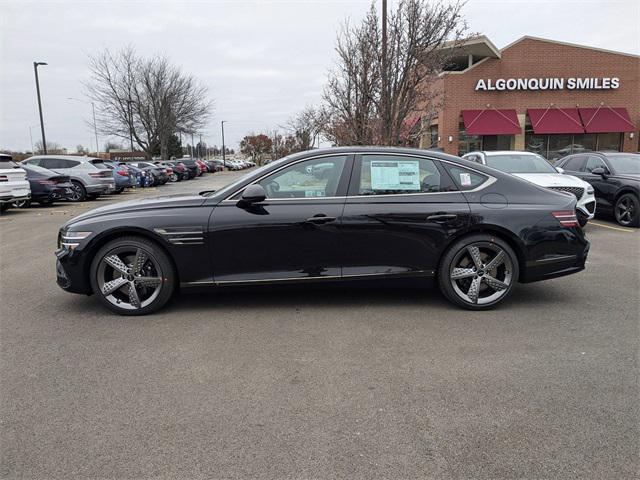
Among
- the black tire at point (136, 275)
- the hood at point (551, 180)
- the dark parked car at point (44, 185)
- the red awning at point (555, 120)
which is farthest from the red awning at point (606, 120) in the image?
the black tire at point (136, 275)

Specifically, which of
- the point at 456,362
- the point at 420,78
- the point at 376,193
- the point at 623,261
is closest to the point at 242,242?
the point at 376,193

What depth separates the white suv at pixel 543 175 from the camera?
888cm

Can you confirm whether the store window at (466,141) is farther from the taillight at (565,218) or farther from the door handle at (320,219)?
the door handle at (320,219)

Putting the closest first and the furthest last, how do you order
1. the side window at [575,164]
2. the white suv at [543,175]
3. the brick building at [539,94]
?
the white suv at [543,175] < the side window at [575,164] < the brick building at [539,94]

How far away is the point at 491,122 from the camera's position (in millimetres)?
27109

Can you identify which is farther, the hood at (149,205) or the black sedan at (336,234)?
the hood at (149,205)

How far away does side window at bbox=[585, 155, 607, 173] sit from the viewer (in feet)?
36.3

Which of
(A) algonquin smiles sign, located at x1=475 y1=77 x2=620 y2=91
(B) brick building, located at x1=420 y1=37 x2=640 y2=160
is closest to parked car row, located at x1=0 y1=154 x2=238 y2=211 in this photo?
(B) brick building, located at x1=420 y1=37 x2=640 y2=160

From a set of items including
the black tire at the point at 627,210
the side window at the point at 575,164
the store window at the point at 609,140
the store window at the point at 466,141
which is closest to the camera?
the black tire at the point at 627,210

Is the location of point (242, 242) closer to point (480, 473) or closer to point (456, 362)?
point (456, 362)

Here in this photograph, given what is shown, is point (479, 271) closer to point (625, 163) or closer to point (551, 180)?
point (551, 180)

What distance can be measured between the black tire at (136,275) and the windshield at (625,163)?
995cm

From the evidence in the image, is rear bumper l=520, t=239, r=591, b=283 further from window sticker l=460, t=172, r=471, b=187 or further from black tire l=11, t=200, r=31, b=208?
black tire l=11, t=200, r=31, b=208

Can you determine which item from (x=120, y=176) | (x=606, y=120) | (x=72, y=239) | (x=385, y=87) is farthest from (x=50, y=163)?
(x=606, y=120)
